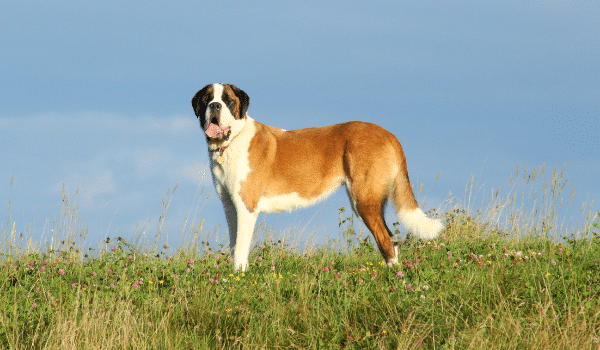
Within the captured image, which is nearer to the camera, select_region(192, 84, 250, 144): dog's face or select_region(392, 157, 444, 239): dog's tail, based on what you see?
select_region(192, 84, 250, 144): dog's face

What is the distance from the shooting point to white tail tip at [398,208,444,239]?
7344 mm

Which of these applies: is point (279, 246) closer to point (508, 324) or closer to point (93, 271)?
point (93, 271)

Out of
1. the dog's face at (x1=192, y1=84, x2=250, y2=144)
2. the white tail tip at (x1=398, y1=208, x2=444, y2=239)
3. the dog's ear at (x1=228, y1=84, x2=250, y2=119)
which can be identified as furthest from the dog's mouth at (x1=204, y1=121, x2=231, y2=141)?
the white tail tip at (x1=398, y1=208, x2=444, y2=239)

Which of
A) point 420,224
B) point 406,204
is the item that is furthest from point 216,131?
point 420,224

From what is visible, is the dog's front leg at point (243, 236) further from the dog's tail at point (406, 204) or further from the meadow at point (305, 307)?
the dog's tail at point (406, 204)

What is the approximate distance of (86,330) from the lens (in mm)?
4684

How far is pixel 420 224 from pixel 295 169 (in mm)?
1872

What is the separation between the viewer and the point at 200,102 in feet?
24.5

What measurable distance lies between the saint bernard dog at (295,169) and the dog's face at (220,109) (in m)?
0.01

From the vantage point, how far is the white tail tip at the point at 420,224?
7.34 metres

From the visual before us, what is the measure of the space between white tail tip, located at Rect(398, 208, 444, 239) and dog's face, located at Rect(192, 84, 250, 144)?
2.58 metres

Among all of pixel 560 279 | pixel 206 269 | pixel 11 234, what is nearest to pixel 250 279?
pixel 206 269

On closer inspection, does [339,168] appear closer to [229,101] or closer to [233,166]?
[233,166]

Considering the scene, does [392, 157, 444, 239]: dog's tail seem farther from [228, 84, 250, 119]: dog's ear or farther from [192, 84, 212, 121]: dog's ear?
[192, 84, 212, 121]: dog's ear
